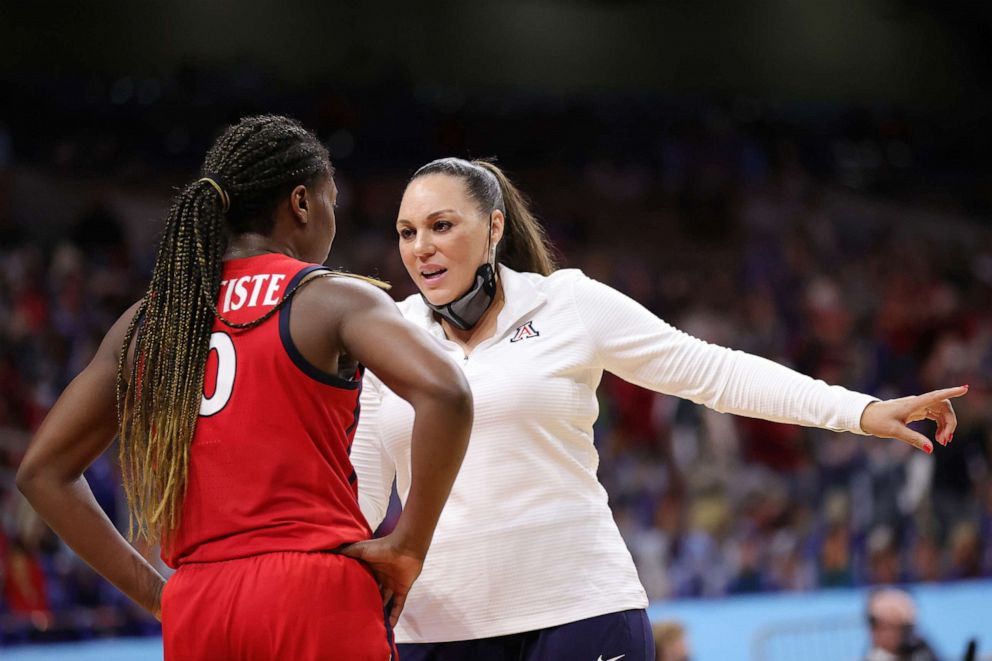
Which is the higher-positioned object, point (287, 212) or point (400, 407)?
point (287, 212)

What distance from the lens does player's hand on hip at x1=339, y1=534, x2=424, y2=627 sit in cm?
204

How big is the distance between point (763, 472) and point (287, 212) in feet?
24.4

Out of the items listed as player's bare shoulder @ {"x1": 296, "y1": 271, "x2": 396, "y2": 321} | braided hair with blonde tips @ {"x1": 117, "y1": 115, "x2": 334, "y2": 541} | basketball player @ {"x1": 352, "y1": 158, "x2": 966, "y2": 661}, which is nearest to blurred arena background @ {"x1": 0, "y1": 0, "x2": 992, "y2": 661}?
basketball player @ {"x1": 352, "y1": 158, "x2": 966, "y2": 661}

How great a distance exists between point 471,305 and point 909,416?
3.47ft

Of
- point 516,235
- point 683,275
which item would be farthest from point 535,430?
point 683,275

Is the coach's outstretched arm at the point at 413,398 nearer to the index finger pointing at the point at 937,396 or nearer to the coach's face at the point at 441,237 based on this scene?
the coach's face at the point at 441,237

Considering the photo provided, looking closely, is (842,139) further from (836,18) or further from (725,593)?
(725,593)

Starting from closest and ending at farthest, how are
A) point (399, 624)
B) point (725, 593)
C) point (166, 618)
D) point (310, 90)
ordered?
point (166, 618), point (399, 624), point (725, 593), point (310, 90)

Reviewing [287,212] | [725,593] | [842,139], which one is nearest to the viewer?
[287,212]

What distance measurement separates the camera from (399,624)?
2.72 meters

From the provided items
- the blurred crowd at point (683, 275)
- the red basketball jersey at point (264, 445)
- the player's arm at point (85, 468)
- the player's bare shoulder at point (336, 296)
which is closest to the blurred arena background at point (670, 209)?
the blurred crowd at point (683, 275)

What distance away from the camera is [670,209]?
38.5 feet

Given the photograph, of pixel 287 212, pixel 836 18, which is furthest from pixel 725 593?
pixel 836 18

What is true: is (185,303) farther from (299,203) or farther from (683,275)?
(683,275)
